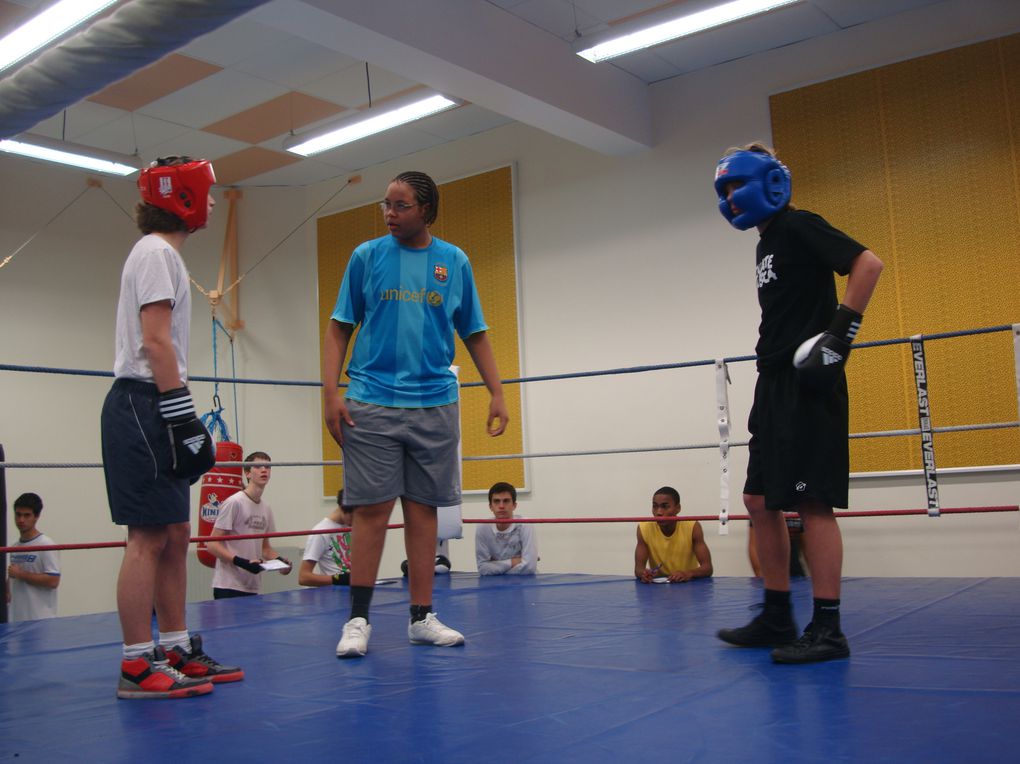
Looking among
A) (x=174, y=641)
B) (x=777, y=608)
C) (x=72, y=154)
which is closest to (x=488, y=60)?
(x=72, y=154)

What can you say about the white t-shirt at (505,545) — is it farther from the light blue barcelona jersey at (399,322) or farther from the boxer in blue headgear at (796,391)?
the boxer in blue headgear at (796,391)

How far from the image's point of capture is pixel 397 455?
89.7 inches

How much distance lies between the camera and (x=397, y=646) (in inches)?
90.0

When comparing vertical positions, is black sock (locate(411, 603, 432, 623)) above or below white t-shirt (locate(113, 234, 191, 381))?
below

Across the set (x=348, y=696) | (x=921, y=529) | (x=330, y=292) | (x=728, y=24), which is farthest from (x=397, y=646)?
(x=330, y=292)

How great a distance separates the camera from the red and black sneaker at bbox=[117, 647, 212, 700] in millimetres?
1773

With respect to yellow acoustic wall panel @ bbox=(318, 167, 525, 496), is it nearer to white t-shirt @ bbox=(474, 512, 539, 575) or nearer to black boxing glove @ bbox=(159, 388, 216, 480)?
white t-shirt @ bbox=(474, 512, 539, 575)

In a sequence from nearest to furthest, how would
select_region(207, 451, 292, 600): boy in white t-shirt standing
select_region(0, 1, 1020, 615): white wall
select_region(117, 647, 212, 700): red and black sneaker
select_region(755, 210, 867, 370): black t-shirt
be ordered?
1. select_region(117, 647, 212, 700): red and black sneaker
2. select_region(755, 210, 867, 370): black t-shirt
3. select_region(207, 451, 292, 600): boy in white t-shirt standing
4. select_region(0, 1, 1020, 615): white wall

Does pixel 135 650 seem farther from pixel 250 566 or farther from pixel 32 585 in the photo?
pixel 32 585

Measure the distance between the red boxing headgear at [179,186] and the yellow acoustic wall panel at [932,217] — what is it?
365 centimetres

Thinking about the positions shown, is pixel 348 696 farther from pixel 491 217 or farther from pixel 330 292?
pixel 330 292

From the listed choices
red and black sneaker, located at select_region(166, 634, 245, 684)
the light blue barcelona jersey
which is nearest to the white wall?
the light blue barcelona jersey

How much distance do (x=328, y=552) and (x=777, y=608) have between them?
2.53m

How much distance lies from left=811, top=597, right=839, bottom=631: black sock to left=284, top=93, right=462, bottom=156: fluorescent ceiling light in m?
4.05
